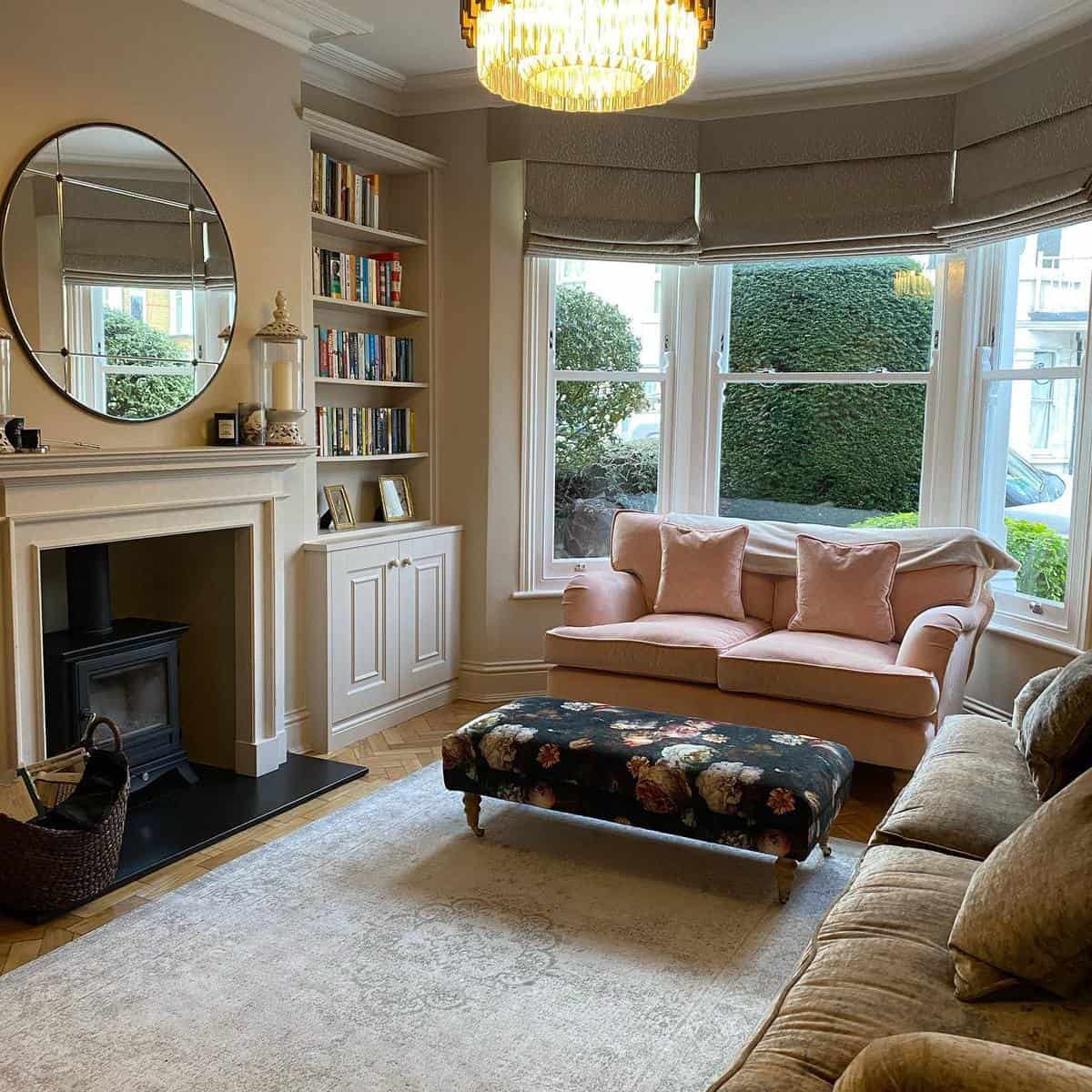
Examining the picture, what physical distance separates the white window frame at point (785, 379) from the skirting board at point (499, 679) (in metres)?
1.12

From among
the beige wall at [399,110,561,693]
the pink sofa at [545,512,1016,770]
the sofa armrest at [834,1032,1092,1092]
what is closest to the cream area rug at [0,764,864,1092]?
the pink sofa at [545,512,1016,770]

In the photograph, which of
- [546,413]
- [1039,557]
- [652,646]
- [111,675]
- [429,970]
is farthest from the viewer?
[546,413]

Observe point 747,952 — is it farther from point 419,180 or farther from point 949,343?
point 419,180

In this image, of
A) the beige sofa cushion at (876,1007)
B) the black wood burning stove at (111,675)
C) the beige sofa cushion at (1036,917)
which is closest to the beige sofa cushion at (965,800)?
the beige sofa cushion at (876,1007)

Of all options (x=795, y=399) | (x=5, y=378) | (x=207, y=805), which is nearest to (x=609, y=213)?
(x=795, y=399)

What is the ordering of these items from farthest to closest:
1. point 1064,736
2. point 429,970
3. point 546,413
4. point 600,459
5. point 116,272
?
point 600,459, point 546,413, point 116,272, point 429,970, point 1064,736

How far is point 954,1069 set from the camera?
1.16 meters

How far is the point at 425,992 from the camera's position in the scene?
2438 millimetres

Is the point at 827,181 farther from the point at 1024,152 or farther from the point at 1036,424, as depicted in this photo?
the point at 1036,424

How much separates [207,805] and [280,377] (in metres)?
1.51

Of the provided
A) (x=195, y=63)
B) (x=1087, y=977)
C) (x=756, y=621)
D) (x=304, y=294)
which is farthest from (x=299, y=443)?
(x=1087, y=977)

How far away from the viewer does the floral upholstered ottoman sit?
112 inches

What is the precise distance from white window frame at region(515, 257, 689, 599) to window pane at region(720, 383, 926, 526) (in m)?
0.29

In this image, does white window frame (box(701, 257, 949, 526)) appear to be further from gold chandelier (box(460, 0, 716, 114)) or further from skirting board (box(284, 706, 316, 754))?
gold chandelier (box(460, 0, 716, 114))
